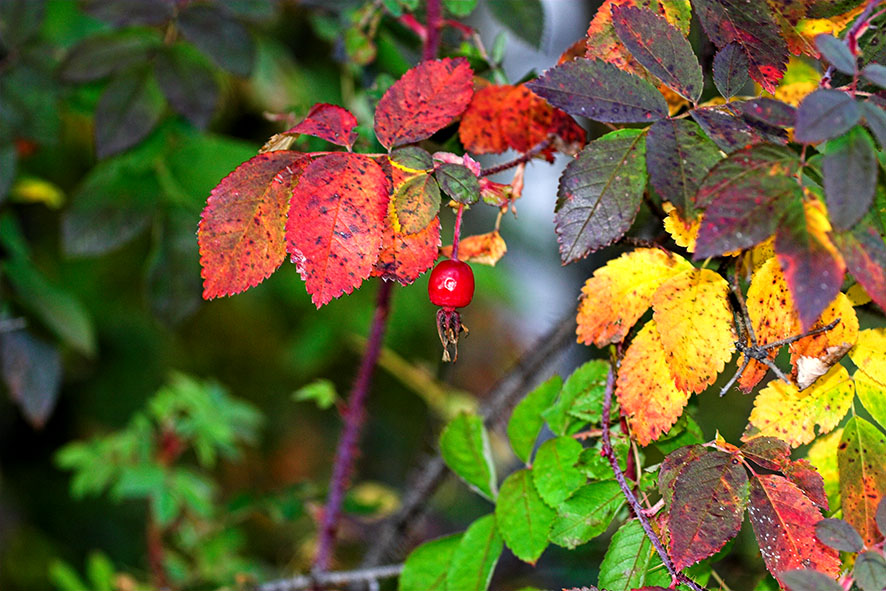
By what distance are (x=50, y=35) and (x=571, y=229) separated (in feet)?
4.34

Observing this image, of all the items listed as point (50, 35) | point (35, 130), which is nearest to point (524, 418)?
point (35, 130)

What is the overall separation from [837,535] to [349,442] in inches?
24.1

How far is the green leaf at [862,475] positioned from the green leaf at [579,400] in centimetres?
20

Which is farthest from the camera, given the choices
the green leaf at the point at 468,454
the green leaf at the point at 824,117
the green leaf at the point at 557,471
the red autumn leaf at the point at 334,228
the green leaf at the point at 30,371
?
the green leaf at the point at 30,371

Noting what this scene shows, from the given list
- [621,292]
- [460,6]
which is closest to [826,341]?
[621,292]

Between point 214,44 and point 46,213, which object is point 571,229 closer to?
point 214,44

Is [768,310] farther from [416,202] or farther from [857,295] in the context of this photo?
[416,202]

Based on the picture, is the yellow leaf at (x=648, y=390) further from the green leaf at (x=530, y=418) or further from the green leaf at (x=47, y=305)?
the green leaf at (x=47, y=305)

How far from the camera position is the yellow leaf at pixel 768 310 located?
1.90ft

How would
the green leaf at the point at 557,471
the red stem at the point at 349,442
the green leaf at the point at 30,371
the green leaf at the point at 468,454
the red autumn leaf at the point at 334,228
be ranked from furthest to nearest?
the green leaf at the point at 30,371 → the red stem at the point at 349,442 → the green leaf at the point at 468,454 → the green leaf at the point at 557,471 → the red autumn leaf at the point at 334,228

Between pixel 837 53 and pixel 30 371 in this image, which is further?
pixel 30 371

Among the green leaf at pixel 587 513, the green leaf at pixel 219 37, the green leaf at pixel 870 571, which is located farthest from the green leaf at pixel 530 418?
the green leaf at pixel 219 37

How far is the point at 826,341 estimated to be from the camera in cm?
59

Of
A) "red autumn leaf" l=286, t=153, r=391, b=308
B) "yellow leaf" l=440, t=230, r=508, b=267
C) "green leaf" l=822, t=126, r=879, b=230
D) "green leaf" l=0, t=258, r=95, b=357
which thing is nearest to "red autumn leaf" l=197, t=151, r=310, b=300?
"red autumn leaf" l=286, t=153, r=391, b=308
